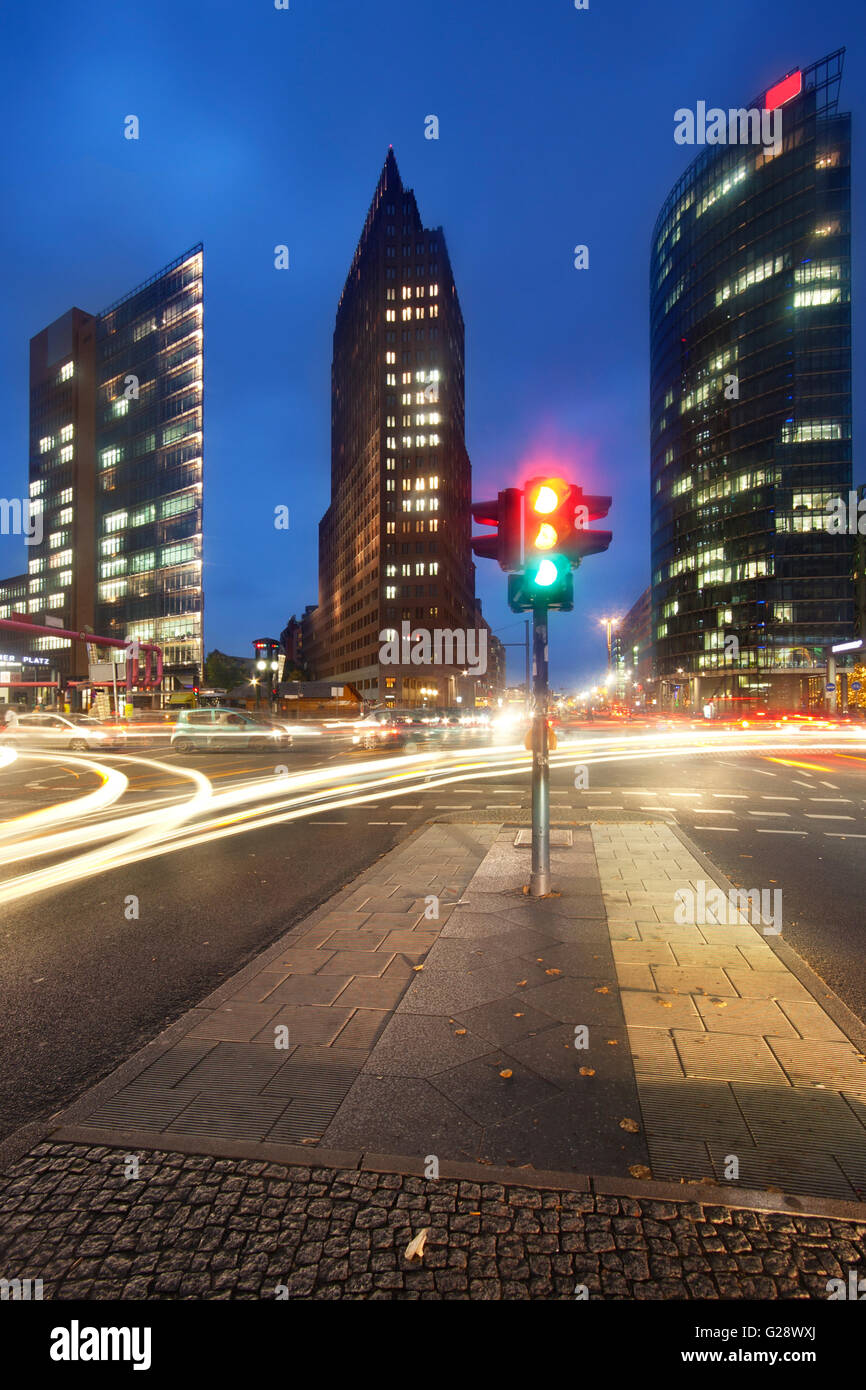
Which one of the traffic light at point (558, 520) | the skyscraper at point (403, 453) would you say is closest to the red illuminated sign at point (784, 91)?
the skyscraper at point (403, 453)

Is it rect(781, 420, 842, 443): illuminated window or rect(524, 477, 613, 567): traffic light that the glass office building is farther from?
rect(524, 477, 613, 567): traffic light

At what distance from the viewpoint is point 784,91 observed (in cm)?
8581

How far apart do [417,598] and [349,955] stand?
9462 cm

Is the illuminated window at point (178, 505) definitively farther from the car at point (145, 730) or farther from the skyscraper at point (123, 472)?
the car at point (145, 730)

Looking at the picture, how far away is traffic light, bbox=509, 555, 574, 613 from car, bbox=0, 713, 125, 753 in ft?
87.6

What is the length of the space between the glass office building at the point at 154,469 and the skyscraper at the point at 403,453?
27659mm

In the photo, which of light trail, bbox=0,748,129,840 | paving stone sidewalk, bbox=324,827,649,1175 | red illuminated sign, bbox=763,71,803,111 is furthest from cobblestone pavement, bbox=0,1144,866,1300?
red illuminated sign, bbox=763,71,803,111

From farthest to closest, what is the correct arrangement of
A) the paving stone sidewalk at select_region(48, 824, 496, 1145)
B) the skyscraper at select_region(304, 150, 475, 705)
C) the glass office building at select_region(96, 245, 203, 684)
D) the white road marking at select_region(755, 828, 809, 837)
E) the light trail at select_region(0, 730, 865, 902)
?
1. the skyscraper at select_region(304, 150, 475, 705)
2. the glass office building at select_region(96, 245, 203, 684)
3. the white road marking at select_region(755, 828, 809, 837)
4. the light trail at select_region(0, 730, 865, 902)
5. the paving stone sidewalk at select_region(48, 824, 496, 1145)

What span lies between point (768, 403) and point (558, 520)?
96200 millimetres

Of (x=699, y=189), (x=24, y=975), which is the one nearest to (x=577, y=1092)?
(x=24, y=975)

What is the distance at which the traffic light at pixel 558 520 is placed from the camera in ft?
18.8

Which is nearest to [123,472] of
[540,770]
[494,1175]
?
[540,770]

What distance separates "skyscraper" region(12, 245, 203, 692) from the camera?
3381 inches

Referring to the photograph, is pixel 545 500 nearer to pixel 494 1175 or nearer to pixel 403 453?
pixel 494 1175
